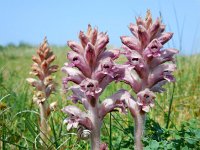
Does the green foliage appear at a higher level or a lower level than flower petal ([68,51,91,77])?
lower

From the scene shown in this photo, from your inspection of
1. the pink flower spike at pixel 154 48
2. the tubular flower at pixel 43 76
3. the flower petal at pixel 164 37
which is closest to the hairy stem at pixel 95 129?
the pink flower spike at pixel 154 48

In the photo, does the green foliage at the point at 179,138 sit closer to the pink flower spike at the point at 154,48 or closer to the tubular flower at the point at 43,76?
the pink flower spike at the point at 154,48

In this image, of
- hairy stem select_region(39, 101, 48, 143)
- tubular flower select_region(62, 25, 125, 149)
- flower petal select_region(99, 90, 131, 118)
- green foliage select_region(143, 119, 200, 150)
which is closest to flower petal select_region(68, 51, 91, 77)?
tubular flower select_region(62, 25, 125, 149)

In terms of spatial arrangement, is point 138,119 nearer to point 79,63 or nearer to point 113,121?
point 79,63

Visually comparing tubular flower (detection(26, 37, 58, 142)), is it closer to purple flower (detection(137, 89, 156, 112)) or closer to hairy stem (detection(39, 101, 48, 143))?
hairy stem (detection(39, 101, 48, 143))

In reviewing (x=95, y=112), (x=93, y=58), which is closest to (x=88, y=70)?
(x=93, y=58)

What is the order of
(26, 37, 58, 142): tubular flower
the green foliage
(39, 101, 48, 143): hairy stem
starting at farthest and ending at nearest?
(26, 37, 58, 142): tubular flower
(39, 101, 48, 143): hairy stem
the green foliage
